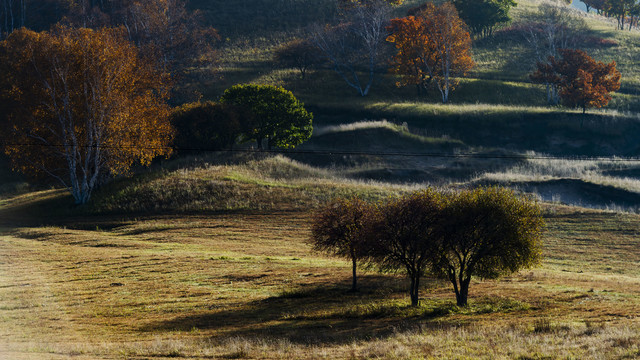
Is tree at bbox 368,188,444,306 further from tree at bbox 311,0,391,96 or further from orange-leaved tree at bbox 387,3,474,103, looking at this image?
tree at bbox 311,0,391,96

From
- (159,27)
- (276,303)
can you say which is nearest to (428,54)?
(159,27)

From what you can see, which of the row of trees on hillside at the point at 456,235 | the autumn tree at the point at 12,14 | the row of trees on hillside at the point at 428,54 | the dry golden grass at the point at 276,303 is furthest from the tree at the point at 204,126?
the autumn tree at the point at 12,14

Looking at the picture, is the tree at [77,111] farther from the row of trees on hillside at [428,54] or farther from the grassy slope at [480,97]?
the row of trees on hillside at [428,54]

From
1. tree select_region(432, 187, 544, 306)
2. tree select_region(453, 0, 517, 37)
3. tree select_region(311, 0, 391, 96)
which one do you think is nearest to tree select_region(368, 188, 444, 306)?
tree select_region(432, 187, 544, 306)

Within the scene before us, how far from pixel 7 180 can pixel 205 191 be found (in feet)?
124

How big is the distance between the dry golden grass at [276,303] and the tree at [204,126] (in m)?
24.3

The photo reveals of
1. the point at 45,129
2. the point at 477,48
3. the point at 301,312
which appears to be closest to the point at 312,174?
the point at 45,129

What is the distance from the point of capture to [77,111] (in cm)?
6200

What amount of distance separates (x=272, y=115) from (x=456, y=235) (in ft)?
174

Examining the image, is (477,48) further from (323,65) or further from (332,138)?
(332,138)

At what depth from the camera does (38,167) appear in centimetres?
6322

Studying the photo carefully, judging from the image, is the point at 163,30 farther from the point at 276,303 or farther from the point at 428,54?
the point at 276,303

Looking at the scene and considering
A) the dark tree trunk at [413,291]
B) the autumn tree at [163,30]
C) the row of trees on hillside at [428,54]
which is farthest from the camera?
the autumn tree at [163,30]

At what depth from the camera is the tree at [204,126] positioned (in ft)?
247
